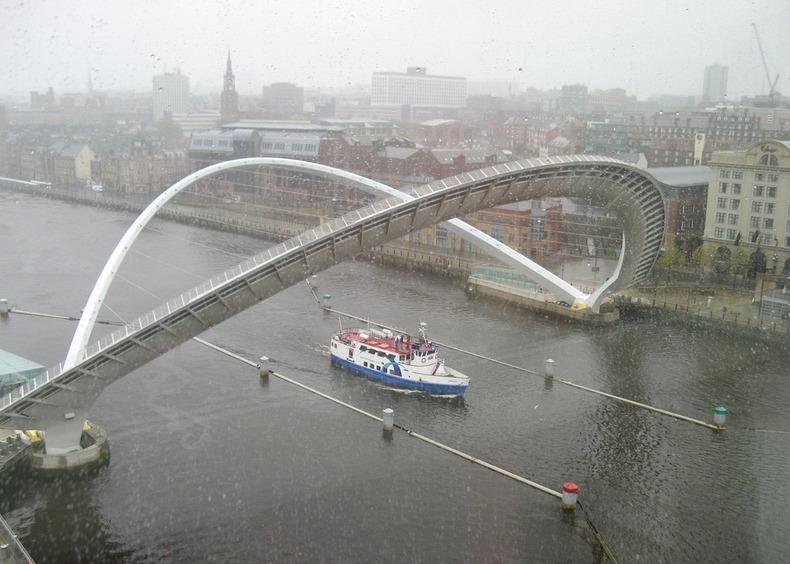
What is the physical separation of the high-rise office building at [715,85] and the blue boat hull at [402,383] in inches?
550

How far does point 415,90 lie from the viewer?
32.4 metres

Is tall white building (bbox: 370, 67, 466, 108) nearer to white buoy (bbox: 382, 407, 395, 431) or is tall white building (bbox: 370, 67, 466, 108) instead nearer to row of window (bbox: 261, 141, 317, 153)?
row of window (bbox: 261, 141, 317, 153)

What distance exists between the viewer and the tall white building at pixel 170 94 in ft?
121

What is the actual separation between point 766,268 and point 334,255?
10.8 metres

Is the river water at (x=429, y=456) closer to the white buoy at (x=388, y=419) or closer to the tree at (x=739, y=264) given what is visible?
the white buoy at (x=388, y=419)

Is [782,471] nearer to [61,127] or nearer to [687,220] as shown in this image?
[687,220]

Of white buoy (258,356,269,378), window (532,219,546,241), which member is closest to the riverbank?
window (532,219,546,241)

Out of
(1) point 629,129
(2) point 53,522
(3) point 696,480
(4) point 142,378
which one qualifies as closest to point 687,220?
(1) point 629,129

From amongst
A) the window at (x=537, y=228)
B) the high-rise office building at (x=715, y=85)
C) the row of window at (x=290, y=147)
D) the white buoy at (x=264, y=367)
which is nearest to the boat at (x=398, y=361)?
the white buoy at (x=264, y=367)

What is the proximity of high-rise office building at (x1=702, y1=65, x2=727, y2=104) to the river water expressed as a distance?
10.4 meters

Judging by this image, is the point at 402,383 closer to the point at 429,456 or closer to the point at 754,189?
the point at 429,456

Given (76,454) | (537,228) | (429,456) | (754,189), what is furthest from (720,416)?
(537,228)

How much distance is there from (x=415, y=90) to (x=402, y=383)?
23.3 metres

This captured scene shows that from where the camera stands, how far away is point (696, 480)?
26.9 feet
